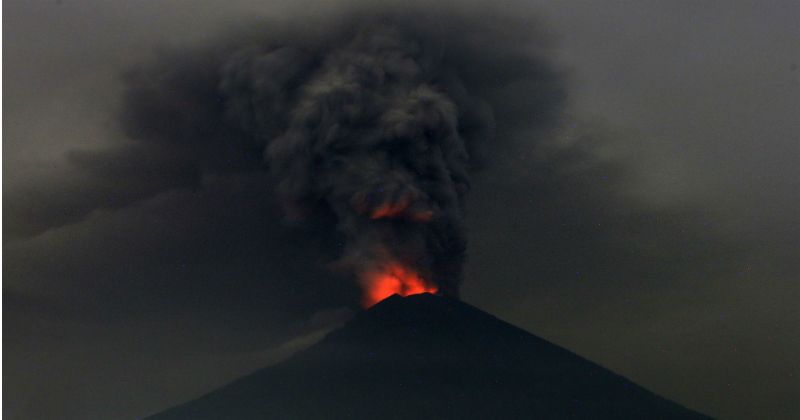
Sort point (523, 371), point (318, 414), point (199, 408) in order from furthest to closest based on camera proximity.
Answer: point (523, 371), point (199, 408), point (318, 414)

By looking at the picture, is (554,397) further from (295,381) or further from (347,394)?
(295,381)

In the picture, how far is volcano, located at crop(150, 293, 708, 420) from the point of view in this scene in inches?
1489

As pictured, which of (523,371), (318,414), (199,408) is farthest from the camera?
(523,371)

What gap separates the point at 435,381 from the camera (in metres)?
40.7

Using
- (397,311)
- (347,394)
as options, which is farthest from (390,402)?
(397,311)

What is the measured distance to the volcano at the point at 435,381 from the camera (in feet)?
124

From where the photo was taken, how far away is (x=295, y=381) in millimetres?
41094

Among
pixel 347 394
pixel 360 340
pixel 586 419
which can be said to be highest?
pixel 360 340

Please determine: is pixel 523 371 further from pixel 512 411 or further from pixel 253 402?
pixel 253 402

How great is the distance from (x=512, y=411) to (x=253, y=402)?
36.9ft

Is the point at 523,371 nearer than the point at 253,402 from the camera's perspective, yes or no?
No

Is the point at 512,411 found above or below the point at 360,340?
below

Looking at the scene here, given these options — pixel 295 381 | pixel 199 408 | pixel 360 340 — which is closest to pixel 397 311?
pixel 360 340

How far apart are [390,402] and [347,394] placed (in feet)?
6.76
